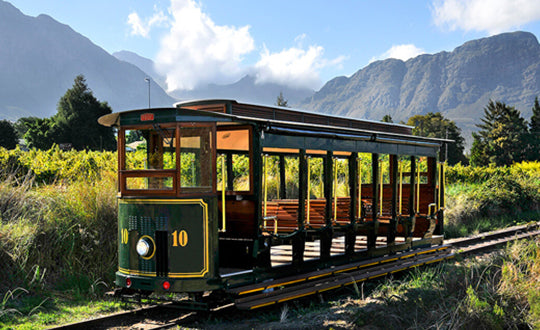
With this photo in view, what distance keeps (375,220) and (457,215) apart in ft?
31.7

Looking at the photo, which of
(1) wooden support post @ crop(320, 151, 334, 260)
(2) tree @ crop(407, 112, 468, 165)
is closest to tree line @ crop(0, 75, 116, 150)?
(2) tree @ crop(407, 112, 468, 165)

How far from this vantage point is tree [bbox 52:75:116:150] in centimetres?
5225

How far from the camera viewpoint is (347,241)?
352 inches

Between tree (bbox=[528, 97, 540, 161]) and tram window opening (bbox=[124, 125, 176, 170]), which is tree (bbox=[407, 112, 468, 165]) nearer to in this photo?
tree (bbox=[528, 97, 540, 161])

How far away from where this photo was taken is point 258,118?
23.8ft

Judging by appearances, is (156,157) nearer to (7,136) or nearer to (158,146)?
(158,146)

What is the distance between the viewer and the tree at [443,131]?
209 feet

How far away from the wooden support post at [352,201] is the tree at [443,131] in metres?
57.4

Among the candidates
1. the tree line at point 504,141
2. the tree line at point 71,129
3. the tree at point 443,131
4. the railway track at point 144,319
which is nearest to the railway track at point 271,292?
the railway track at point 144,319

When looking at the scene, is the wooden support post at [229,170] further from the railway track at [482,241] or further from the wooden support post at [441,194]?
the railway track at [482,241]

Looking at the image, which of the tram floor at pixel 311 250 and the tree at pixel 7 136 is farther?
the tree at pixel 7 136

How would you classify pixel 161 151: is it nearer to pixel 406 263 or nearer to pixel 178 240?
pixel 178 240

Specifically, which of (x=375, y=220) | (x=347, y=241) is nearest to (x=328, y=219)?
(x=347, y=241)

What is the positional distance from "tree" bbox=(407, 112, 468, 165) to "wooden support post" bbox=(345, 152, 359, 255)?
57.4 meters
